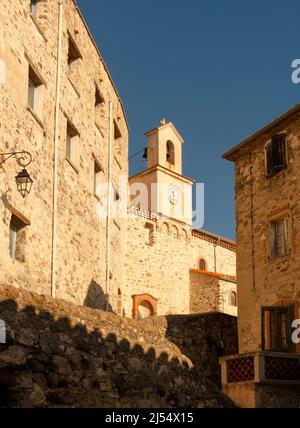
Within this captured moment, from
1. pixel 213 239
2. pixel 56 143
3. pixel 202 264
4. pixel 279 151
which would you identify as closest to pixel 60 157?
pixel 56 143

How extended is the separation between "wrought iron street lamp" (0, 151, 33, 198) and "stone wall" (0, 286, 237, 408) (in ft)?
12.2

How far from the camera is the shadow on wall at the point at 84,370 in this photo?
31.6 feet

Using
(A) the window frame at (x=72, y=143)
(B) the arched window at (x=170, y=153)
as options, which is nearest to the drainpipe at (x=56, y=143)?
(A) the window frame at (x=72, y=143)

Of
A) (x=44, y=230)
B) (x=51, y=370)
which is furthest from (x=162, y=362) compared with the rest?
(x=44, y=230)

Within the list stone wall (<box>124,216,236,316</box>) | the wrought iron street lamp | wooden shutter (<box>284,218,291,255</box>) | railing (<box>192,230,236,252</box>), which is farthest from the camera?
railing (<box>192,230,236,252</box>)

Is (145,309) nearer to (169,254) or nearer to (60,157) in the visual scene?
(169,254)

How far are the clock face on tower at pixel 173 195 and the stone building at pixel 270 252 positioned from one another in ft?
74.4

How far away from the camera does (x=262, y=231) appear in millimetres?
20031

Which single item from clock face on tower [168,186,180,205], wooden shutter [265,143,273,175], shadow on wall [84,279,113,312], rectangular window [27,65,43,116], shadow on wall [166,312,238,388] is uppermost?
clock face on tower [168,186,180,205]

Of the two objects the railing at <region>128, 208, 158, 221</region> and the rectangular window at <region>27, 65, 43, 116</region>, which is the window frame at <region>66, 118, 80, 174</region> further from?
the railing at <region>128, 208, 158, 221</region>

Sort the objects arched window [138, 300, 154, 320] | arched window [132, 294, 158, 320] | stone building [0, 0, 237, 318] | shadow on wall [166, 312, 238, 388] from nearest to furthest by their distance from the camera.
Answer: stone building [0, 0, 237, 318]
shadow on wall [166, 312, 238, 388]
arched window [132, 294, 158, 320]
arched window [138, 300, 154, 320]

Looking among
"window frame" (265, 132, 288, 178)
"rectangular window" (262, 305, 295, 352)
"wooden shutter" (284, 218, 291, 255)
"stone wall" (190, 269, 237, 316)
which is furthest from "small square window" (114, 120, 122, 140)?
"stone wall" (190, 269, 237, 316)

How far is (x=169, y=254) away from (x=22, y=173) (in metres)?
23.6

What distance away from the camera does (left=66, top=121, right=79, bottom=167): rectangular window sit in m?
19.5
